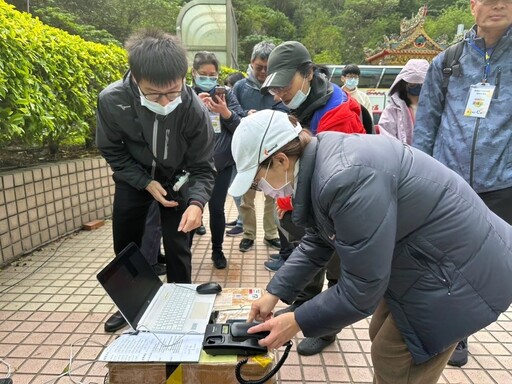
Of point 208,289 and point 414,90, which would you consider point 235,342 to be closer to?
point 208,289

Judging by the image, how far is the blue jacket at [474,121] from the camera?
6.53ft

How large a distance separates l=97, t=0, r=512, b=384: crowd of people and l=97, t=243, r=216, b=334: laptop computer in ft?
0.80

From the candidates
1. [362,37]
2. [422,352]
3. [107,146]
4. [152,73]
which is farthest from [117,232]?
[362,37]

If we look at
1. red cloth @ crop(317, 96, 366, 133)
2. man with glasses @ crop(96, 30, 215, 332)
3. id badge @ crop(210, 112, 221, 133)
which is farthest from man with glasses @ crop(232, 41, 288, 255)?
man with glasses @ crop(96, 30, 215, 332)

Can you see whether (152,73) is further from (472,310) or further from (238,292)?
(472,310)

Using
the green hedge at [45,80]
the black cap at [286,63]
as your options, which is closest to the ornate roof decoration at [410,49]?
the green hedge at [45,80]

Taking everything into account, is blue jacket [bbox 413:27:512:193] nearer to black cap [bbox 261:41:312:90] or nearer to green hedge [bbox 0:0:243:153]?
black cap [bbox 261:41:312:90]

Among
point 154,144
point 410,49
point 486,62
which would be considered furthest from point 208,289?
point 410,49

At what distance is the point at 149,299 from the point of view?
2064mm

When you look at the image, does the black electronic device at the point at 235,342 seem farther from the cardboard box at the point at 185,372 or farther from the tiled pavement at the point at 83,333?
the tiled pavement at the point at 83,333

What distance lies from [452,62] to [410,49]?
23.6 m

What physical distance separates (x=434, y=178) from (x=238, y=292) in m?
1.28

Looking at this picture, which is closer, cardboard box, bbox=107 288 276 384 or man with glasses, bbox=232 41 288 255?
cardboard box, bbox=107 288 276 384

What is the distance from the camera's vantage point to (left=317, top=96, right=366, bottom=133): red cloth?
83.5 inches
